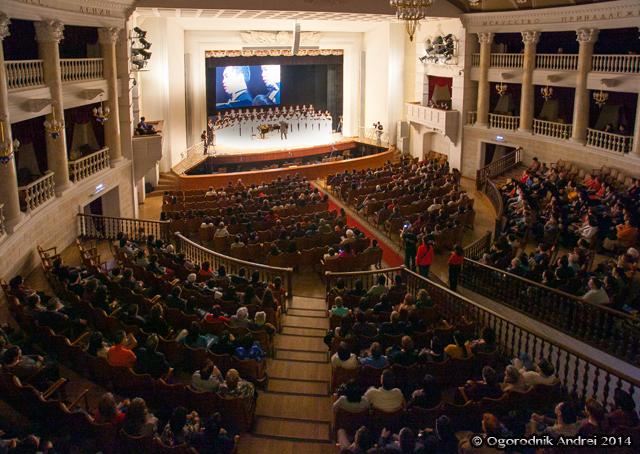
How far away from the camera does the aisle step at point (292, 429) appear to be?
688 centimetres

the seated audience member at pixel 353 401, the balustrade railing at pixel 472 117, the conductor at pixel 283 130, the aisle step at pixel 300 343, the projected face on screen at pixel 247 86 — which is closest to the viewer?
the seated audience member at pixel 353 401

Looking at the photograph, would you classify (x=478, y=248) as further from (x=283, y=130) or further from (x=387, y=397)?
(x=283, y=130)

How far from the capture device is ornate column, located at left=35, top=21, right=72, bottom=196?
41.8 ft

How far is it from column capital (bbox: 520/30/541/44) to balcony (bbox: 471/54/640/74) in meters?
0.58

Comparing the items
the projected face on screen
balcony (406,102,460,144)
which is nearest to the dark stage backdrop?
the projected face on screen

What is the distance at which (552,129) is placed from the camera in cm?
2039

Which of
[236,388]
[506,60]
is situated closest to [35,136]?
[236,388]

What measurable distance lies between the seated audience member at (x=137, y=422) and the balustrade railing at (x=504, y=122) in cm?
1931

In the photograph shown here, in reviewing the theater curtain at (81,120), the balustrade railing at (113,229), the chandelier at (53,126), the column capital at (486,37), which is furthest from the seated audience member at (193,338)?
the column capital at (486,37)

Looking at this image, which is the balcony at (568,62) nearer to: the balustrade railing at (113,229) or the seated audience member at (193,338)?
the balustrade railing at (113,229)

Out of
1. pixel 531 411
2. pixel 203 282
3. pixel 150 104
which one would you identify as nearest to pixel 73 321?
pixel 203 282

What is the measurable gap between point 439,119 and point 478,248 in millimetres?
12329

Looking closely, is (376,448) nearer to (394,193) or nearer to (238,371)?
(238,371)

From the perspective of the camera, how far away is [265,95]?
28.9 metres
